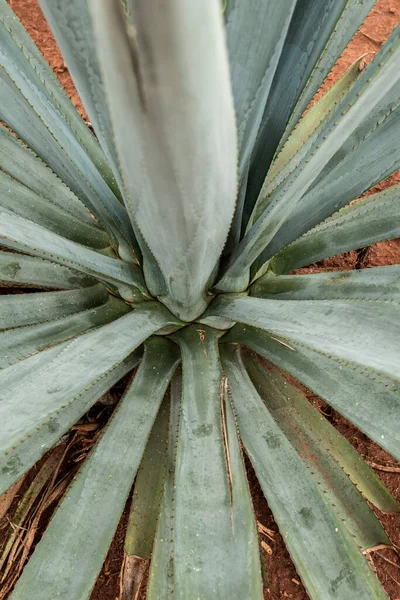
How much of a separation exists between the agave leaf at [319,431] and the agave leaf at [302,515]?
0.10 meters

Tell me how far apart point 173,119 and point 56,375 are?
37cm

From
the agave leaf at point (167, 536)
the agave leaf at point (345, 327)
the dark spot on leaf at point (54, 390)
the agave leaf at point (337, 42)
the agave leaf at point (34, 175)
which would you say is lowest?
the agave leaf at point (167, 536)

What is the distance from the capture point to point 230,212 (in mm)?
644

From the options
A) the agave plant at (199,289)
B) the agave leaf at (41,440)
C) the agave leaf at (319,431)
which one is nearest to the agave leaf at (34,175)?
the agave plant at (199,289)

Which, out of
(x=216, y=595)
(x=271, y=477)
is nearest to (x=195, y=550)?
(x=216, y=595)

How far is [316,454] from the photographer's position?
994 millimetres

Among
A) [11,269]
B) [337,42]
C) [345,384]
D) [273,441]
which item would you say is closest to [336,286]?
[345,384]

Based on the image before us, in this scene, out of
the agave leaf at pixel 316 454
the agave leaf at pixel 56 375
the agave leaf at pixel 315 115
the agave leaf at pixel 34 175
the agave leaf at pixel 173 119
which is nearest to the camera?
the agave leaf at pixel 173 119

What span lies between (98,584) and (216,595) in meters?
0.61

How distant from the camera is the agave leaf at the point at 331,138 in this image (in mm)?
532

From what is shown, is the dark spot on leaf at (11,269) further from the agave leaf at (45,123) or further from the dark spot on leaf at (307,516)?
the dark spot on leaf at (307,516)

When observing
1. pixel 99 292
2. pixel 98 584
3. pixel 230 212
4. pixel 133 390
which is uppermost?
pixel 230 212

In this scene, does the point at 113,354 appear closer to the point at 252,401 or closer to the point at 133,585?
the point at 252,401

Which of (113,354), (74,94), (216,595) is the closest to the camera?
(216,595)
